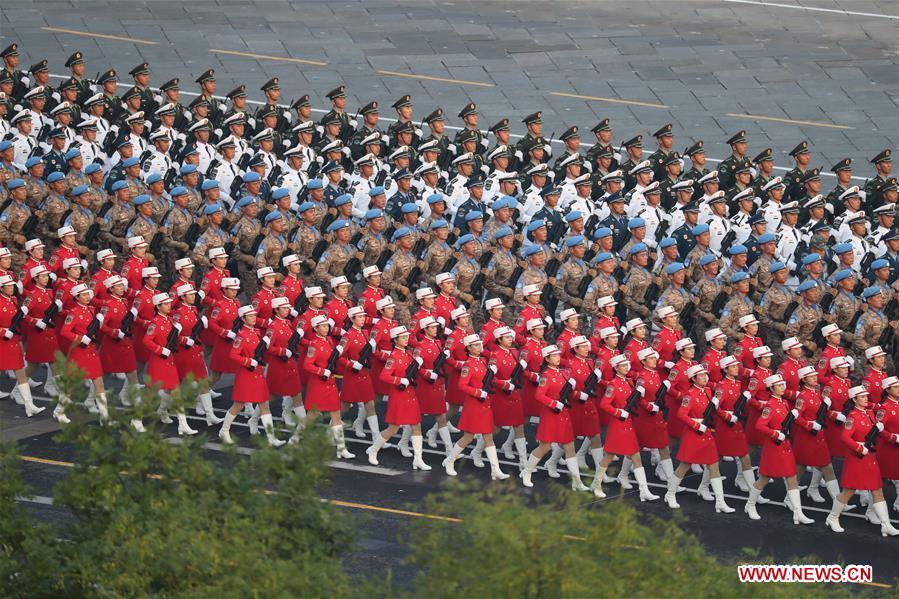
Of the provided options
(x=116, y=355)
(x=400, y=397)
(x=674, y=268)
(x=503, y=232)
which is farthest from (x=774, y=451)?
(x=116, y=355)

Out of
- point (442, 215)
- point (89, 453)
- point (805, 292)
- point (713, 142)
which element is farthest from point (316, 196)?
point (713, 142)

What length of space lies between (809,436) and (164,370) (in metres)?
8.06

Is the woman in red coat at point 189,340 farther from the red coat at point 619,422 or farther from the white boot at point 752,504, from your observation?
the white boot at point 752,504

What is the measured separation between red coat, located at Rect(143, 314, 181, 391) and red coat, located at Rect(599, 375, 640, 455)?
218 inches

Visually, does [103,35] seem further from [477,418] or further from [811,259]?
[477,418]

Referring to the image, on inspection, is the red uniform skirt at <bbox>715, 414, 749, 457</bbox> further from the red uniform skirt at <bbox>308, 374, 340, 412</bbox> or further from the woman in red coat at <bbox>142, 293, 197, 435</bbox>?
the woman in red coat at <bbox>142, 293, 197, 435</bbox>

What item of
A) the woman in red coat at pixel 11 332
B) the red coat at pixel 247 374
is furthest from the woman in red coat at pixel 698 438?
the woman in red coat at pixel 11 332

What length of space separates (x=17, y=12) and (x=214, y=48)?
5807mm

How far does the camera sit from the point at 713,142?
3794 centimetres

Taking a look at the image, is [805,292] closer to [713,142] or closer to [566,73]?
[713,142]

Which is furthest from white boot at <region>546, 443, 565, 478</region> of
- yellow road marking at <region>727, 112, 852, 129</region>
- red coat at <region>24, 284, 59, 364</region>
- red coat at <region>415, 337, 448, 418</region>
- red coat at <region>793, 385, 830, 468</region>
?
yellow road marking at <region>727, 112, 852, 129</region>

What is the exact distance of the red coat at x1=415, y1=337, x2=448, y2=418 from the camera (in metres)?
22.6

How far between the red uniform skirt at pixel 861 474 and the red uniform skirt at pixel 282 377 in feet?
22.7

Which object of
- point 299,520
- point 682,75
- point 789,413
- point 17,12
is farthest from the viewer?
point 17,12
